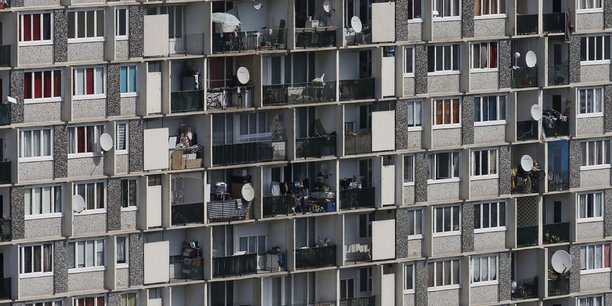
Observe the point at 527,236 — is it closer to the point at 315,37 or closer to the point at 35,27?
the point at 315,37

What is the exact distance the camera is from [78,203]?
153625 mm

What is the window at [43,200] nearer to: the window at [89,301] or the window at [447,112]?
the window at [89,301]

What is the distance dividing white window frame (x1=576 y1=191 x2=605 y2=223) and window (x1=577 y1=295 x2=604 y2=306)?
3941mm

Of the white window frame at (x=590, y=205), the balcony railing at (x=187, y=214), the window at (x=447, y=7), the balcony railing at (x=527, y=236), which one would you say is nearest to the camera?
the balcony railing at (x=187, y=214)

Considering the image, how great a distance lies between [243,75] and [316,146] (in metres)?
5.52

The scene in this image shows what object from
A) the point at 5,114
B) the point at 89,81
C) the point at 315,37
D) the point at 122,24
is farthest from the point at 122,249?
the point at 315,37

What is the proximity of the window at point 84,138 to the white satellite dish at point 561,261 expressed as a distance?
27554 millimetres

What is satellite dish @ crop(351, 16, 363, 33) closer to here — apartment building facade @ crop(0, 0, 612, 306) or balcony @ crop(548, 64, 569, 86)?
apartment building facade @ crop(0, 0, 612, 306)

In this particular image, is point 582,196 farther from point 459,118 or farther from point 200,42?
point 200,42

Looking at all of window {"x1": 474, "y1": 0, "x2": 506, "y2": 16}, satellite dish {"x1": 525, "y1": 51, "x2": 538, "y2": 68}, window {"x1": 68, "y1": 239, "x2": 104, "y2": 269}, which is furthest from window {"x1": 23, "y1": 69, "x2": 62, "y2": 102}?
satellite dish {"x1": 525, "y1": 51, "x2": 538, "y2": 68}

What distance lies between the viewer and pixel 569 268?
170875 mm


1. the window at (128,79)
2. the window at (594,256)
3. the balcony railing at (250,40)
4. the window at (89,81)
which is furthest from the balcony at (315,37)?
the window at (594,256)

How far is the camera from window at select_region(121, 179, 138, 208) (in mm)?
155500

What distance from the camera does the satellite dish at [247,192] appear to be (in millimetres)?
159075
